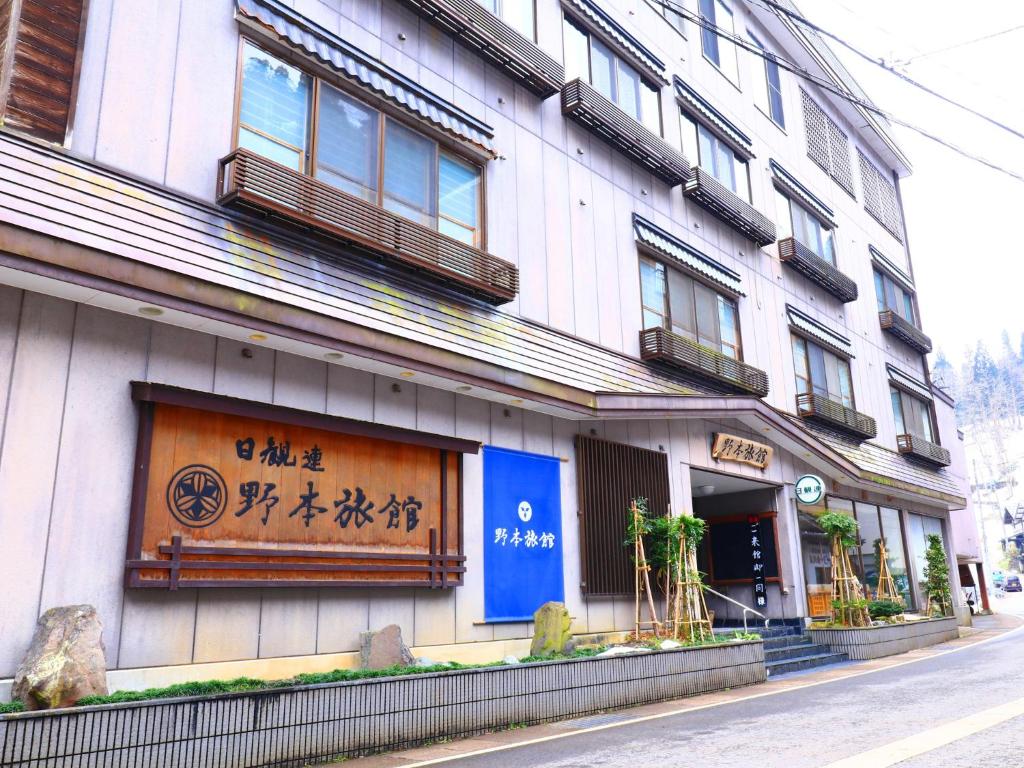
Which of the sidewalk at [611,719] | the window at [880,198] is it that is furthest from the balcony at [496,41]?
the window at [880,198]

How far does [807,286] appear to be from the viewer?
72.8ft

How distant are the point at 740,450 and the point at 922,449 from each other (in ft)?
41.5

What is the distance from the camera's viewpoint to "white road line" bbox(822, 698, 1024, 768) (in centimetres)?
596

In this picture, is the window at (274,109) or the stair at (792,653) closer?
the window at (274,109)

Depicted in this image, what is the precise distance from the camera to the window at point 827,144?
25266mm

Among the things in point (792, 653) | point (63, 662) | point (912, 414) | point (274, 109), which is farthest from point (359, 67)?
point (912, 414)

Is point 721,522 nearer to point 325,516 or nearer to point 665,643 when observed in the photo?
point 665,643

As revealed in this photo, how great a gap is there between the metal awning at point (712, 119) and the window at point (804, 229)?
208cm

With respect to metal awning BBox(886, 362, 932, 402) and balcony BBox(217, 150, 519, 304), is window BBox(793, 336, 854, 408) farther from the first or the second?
balcony BBox(217, 150, 519, 304)

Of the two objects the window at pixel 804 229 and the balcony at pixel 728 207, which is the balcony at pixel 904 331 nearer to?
the window at pixel 804 229

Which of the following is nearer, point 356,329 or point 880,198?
point 356,329

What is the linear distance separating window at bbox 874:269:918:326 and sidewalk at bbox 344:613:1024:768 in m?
14.6

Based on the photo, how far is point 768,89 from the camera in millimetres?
23141

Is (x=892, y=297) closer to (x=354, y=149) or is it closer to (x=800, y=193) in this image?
(x=800, y=193)
